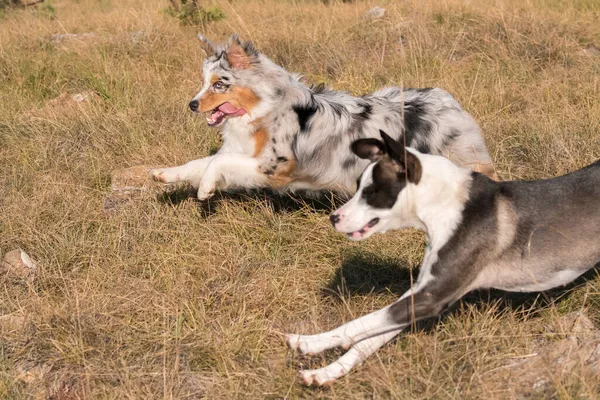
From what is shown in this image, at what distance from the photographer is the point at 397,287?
4.66 m

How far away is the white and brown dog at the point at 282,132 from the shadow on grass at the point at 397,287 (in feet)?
2.62

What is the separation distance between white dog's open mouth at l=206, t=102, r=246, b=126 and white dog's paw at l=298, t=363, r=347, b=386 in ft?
8.29

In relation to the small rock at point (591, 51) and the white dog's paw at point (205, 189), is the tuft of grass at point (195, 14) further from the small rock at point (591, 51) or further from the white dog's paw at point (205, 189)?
the white dog's paw at point (205, 189)

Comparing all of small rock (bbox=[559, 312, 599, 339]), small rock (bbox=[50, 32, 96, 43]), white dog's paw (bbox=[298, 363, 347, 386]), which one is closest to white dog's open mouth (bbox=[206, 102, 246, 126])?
white dog's paw (bbox=[298, 363, 347, 386])

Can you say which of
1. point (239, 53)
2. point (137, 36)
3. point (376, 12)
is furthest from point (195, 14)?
point (239, 53)

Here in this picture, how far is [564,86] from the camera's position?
7.39 m

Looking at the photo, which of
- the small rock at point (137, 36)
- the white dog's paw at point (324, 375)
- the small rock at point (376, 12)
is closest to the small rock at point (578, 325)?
the white dog's paw at point (324, 375)

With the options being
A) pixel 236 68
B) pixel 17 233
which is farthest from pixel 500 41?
pixel 17 233

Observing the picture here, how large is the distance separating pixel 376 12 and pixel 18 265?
7072 mm

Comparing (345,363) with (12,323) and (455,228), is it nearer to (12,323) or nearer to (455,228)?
(455,228)

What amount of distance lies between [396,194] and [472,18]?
6.74 m

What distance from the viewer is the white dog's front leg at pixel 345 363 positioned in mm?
3551

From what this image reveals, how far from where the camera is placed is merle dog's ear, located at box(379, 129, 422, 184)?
11.3ft

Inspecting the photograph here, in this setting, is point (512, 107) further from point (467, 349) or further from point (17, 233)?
point (17, 233)
